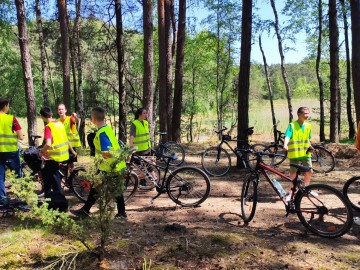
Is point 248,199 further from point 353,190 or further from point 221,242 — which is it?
point 353,190

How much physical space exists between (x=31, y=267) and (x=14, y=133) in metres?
2.92

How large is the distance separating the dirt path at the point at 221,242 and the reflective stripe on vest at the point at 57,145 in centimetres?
151

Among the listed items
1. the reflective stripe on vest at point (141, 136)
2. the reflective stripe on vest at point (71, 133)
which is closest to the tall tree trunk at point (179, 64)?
the reflective stripe on vest at point (71, 133)

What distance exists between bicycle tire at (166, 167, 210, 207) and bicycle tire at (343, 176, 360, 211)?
2477mm

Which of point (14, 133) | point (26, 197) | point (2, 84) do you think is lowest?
point (26, 197)

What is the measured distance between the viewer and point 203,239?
429cm

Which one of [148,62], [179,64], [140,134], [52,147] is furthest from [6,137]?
[179,64]

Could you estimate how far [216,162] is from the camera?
31.3 feet

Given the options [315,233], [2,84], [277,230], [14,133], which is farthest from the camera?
[2,84]

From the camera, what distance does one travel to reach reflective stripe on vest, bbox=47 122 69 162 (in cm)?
532

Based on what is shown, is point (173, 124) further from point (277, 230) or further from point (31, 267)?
point (31, 267)

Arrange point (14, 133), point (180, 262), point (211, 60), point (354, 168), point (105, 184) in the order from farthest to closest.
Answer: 1. point (211, 60)
2. point (354, 168)
3. point (14, 133)
4. point (180, 262)
5. point (105, 184)

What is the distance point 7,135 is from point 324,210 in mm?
5387

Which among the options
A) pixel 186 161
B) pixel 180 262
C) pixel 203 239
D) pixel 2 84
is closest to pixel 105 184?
pixel 180 262
